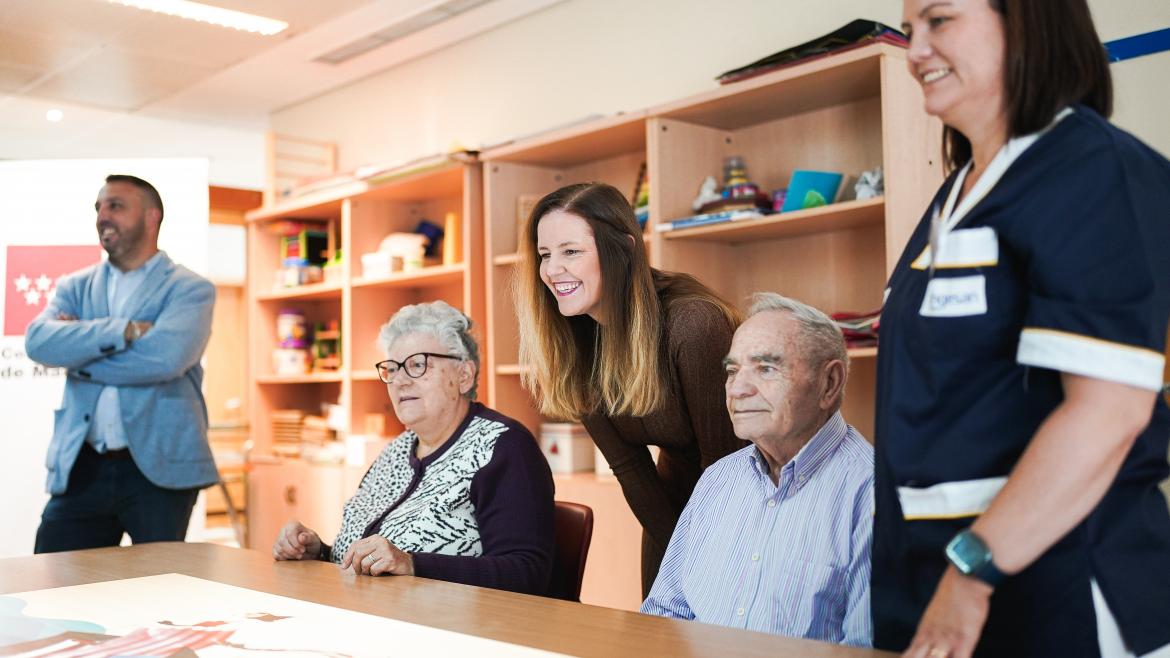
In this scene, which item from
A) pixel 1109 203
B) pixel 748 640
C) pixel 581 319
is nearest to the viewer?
pixel 1109 203

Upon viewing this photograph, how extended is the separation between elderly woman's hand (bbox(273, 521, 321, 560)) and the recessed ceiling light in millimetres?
2580

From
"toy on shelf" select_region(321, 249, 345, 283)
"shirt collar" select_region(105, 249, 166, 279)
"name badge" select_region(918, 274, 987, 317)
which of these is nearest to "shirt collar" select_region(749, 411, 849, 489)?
"name badge" select_region(918, 274, 987, 317)

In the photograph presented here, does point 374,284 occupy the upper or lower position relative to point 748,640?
upper

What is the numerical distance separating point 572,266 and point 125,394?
1689 mm

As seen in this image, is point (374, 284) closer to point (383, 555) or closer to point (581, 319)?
point (581, 319)

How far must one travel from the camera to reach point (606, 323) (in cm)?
208

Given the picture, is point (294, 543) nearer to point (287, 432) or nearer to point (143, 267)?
point (143, 267)

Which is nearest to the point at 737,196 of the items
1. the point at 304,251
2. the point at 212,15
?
the point at 212,15

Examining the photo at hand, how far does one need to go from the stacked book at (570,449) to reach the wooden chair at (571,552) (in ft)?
5.18

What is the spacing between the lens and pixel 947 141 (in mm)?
1366

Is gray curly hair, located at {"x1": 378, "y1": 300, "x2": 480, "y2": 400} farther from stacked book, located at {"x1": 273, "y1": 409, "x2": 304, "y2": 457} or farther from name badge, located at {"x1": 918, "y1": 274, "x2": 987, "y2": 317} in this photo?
stacked book, located at {"x1": 273, "y1": 409, "x2": 304, "y2": 457}

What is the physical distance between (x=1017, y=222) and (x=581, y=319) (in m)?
1.20

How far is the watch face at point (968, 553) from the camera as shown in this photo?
1018mm

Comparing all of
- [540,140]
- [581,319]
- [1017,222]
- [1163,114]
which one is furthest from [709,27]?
[1017,222]
